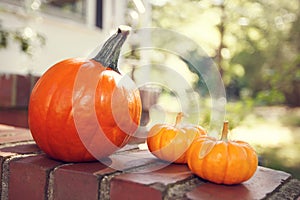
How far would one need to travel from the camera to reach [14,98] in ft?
6.81

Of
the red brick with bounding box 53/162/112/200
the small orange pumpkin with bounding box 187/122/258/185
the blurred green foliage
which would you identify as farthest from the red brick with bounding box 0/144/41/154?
the blurred green foliage

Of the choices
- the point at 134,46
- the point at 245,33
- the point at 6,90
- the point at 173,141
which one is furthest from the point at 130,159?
the point at 245,33

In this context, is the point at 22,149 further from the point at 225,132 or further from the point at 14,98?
the point at 14,98

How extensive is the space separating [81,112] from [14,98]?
1376 mm

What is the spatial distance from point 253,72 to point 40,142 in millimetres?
11259

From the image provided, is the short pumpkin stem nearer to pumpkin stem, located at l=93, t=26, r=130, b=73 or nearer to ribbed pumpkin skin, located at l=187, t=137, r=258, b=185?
ribbed pumpkin skin, located at l=187, t=137, r=258, b=185

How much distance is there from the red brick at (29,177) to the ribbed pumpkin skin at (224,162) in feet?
0.98

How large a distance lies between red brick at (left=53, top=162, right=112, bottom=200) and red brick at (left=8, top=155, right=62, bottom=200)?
0.03 meters

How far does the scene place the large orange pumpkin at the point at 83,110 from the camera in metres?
0.83

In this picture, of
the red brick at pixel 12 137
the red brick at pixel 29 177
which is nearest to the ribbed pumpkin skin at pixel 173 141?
the red brick at pixel 29 177

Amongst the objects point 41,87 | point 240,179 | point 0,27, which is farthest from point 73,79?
point 0,27

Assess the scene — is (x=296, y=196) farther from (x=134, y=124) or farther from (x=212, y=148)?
(x=134, y=124)

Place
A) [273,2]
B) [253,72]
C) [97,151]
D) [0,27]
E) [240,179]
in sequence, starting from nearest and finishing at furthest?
[240,179]
[97,151]
[0,27]
[273,2]
[253,72]

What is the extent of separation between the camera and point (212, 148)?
758mm
